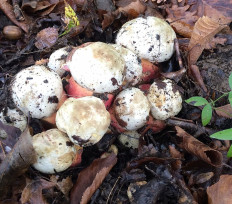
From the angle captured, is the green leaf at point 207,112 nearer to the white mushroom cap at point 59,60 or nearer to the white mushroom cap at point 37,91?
the white mushroom cap at point 37,91

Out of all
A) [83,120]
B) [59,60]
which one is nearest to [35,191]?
[83,120]

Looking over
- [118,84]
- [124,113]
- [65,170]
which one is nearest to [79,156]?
[65,170]

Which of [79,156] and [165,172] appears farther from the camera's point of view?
[79,156]

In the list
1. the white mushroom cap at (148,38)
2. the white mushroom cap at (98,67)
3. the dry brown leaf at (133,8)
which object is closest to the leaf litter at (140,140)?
the dry brown leaf at (133,8)

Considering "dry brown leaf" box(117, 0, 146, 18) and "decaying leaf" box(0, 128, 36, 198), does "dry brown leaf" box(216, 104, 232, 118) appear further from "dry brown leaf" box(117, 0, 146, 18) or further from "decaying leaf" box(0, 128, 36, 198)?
"decaying leaf" box(0, 128, 36, 198)

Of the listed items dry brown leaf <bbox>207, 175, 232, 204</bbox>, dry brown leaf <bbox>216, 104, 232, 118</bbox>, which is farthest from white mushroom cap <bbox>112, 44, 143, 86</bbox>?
dry brown leaf <bbox>207, 175, 232, 204</bbox>

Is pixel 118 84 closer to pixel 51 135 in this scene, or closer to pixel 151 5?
pixel 51 135
